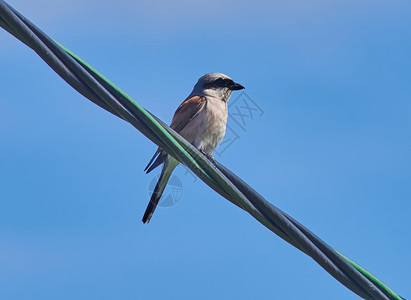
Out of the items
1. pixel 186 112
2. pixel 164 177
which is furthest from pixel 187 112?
pixel 164 177

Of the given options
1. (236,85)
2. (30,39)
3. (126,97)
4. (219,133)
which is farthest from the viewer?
(236,85)

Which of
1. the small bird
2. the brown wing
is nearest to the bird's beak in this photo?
the small bird

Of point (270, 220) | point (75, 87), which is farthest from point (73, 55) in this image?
point (270, 220)

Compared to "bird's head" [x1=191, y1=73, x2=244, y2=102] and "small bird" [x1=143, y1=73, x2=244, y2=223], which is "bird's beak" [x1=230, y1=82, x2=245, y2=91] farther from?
"small bird" [x1=143, y1=73, x2=244, y2=223]

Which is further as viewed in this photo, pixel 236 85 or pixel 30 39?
pixel 236 85

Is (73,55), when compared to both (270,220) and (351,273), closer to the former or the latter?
(270,220)

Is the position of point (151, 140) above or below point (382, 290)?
above

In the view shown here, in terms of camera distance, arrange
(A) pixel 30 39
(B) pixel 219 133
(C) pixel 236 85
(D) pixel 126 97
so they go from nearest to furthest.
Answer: (A) pixel 30 39
(D) pixel 126 97
(B) pixel 219 133
(C) pixel 236 85

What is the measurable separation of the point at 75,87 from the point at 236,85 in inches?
187

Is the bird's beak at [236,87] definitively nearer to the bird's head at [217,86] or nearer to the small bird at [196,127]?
the bird's head at [217,86]

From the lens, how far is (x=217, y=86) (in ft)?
26.3

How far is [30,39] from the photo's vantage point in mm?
3240

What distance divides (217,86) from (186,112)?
72cm

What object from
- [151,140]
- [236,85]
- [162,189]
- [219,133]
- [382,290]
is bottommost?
[382,290]
